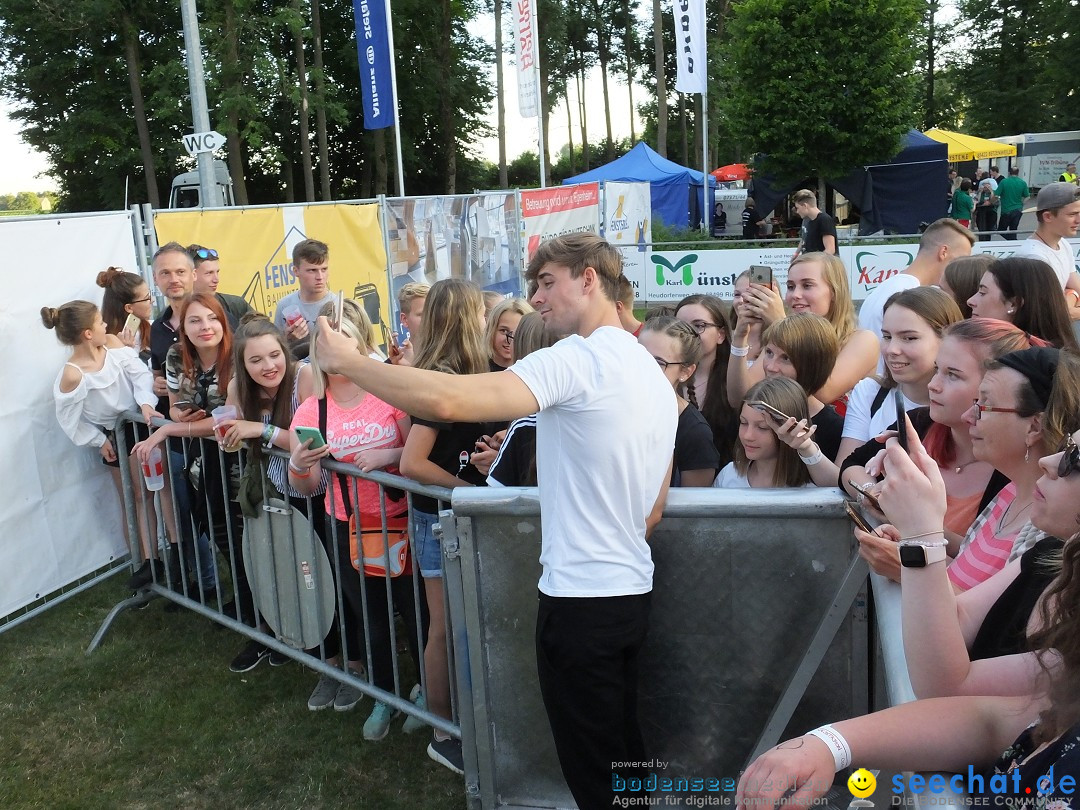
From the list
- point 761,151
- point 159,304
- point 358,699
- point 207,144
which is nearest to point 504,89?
point 761,151

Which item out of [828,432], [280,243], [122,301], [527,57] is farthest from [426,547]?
[527,57]

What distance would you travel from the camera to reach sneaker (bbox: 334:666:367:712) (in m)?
4.05

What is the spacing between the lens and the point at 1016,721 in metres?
1.60

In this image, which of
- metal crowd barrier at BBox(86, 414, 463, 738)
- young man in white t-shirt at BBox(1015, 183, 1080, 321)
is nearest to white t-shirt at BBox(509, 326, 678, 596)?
metal crowd barrier at BBox(86, 414, 463, 738)

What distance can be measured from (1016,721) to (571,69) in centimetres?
5482

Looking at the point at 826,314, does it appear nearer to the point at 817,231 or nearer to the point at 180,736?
the point at 180,736

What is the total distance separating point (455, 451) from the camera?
3520mm

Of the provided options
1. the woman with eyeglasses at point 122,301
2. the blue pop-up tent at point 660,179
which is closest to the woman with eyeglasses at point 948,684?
the woman with eyeglasses at point 122,301

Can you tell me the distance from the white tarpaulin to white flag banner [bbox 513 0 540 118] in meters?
15.3

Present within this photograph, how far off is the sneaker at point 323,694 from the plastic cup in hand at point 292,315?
235 centimetres

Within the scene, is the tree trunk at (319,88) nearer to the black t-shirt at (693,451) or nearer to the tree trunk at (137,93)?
the tree trunk at (137,93)

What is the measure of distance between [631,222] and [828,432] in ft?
60.0

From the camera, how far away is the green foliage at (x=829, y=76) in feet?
71.0

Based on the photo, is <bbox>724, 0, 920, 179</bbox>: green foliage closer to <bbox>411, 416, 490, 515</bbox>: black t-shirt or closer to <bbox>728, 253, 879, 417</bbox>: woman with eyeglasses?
<bbox>728, 253, 879, 417</bbox>: woman with eyeglasses
